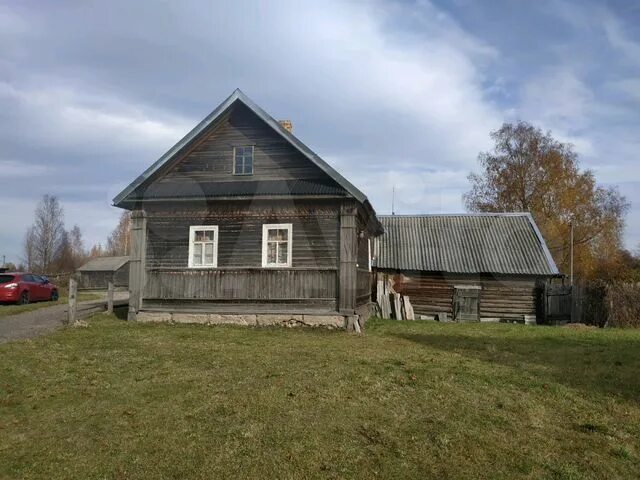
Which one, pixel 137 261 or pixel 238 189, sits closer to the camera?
pixel 238 189

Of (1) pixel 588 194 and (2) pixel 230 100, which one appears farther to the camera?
(1) pixel 588 194

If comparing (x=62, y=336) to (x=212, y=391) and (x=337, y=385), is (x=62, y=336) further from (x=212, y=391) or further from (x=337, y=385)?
(x=337, y=385)

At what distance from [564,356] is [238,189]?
1008 centimetres

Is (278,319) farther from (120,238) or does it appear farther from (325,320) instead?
(120,238)

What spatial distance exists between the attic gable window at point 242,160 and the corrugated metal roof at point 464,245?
29.9 ft

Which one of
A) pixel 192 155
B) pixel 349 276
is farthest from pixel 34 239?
pixel 349 276

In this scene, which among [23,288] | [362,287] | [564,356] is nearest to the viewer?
[564,356]

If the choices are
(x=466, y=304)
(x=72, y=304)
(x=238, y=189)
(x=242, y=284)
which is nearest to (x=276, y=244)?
(x=242, y=284)

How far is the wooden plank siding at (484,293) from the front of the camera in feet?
71.2

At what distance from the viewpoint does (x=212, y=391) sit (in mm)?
7414

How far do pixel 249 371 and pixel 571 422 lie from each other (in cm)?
510

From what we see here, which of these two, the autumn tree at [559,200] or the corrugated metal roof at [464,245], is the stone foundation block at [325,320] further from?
the autumn tree at [559,200]

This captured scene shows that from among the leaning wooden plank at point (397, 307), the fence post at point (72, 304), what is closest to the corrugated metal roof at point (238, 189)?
the fence post at point (72, 304)

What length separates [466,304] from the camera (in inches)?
856
